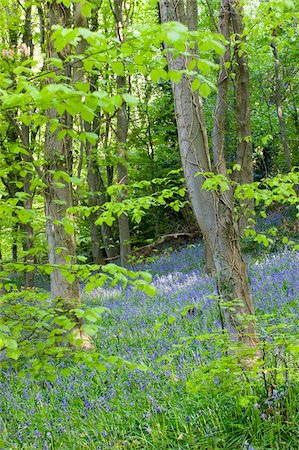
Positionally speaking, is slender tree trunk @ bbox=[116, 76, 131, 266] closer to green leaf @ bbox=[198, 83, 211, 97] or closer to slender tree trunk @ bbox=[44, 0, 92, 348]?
slender tree trunk @ bbox=[44, 0, 92, 348]

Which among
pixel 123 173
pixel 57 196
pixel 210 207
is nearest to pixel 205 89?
pixel 210 207

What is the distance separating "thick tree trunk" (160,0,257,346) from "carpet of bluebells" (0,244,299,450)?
18.1 inches

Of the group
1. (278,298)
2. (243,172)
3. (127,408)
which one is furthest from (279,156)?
(127,408)

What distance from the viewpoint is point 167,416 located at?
3945 millimetres

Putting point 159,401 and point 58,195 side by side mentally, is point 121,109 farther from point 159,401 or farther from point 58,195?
point 159,401

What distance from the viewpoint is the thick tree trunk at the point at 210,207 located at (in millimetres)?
4477

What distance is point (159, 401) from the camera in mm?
4148

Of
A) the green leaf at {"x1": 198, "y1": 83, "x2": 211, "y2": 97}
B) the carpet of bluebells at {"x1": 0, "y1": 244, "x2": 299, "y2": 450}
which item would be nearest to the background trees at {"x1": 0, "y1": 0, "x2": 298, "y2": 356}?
the green leaf at {"x1": 198, "y1": 83, "x2": 211, "y2": 97}

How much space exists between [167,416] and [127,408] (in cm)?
43

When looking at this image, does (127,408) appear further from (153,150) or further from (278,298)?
(153,150)

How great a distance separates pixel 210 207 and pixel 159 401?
1.95 m

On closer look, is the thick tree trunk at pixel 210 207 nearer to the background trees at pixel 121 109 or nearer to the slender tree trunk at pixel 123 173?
the background trees at pixel 121 109

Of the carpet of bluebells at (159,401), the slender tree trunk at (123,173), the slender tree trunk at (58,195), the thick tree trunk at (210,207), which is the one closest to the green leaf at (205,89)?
the carpet of bluebells at (159,401)

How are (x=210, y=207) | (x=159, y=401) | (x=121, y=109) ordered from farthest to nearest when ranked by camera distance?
(x=121, y=109), (x=210, y=207), (x=159, y=401)
